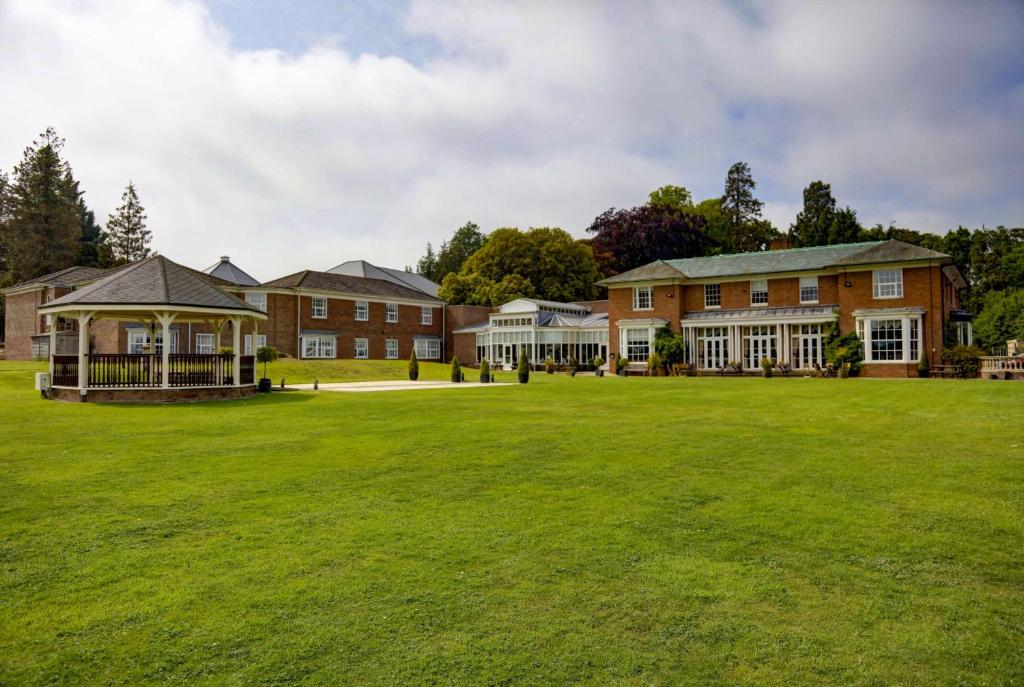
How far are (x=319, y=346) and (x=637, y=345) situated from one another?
21.8 meters

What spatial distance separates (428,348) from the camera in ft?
178

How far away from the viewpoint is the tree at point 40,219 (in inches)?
2456

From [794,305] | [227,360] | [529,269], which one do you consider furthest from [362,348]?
[794,305]

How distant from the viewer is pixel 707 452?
32.4 ft

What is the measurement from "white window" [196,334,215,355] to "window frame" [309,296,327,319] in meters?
6.55

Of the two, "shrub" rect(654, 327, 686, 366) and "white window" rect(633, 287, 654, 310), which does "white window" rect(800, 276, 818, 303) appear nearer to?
"shrub" rect(654, 327, 686, 366)

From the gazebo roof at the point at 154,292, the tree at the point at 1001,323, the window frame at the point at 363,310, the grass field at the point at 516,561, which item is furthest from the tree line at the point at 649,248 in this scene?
the grass field at the point at 516,561

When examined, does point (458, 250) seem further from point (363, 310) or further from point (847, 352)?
point (847, 352)

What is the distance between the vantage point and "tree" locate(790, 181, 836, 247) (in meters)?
62.1

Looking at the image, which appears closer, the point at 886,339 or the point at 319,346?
the point at 886,339

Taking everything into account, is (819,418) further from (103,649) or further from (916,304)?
(916,304)

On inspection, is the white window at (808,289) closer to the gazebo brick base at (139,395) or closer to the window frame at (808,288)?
the window frame at (808,288)

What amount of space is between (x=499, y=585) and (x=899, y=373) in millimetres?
34337

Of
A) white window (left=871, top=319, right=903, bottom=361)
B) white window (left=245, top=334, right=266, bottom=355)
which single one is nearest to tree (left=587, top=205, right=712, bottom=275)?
white window (left=871, top=319, right=903, bottom=361)
